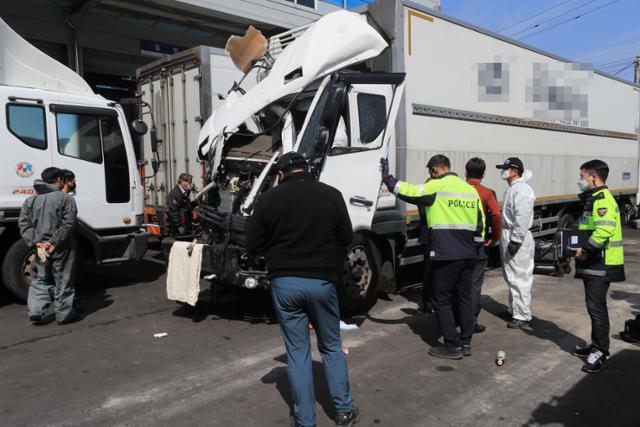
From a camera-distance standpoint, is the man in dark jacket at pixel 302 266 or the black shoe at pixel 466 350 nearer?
the man in dark jacket at pixel 302 266

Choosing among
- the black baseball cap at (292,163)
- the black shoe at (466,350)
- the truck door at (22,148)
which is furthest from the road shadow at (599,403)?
the truck door at (22,148)

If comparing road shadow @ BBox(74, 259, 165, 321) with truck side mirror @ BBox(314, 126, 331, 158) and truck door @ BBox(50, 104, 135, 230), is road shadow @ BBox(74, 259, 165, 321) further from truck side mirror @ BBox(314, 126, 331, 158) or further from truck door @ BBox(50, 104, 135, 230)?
truck side mirror @ BBox(314, 126, 331, 158)

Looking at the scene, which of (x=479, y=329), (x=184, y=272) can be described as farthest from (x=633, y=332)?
(x=184, y=272)

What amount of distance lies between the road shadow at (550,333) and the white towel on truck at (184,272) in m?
3.40

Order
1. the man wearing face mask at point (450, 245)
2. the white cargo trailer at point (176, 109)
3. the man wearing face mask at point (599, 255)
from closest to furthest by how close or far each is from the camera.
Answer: the man wearing face mask at point (599, 255)
the man wearing face mask at point (450, 245)
the white cargo trailer at point (176, 109)

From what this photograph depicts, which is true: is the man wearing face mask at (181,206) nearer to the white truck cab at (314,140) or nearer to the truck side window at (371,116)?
the white truck cab at (314,140)

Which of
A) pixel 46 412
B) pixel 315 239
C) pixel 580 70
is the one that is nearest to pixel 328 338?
pixel 315 239

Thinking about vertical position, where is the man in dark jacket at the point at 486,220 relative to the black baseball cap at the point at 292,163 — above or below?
below

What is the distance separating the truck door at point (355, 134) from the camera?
545 cm

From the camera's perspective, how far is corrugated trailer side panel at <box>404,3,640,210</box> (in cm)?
668

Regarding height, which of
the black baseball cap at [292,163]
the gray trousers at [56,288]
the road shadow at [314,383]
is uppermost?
the black baseball cap at [292,163]

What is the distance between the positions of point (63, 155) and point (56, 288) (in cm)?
177

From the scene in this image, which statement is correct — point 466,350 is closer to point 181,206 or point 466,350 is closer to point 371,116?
point 371,116

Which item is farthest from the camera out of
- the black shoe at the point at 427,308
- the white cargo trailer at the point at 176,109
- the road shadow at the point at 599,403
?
the white cargo trailer at the point at 176,109
